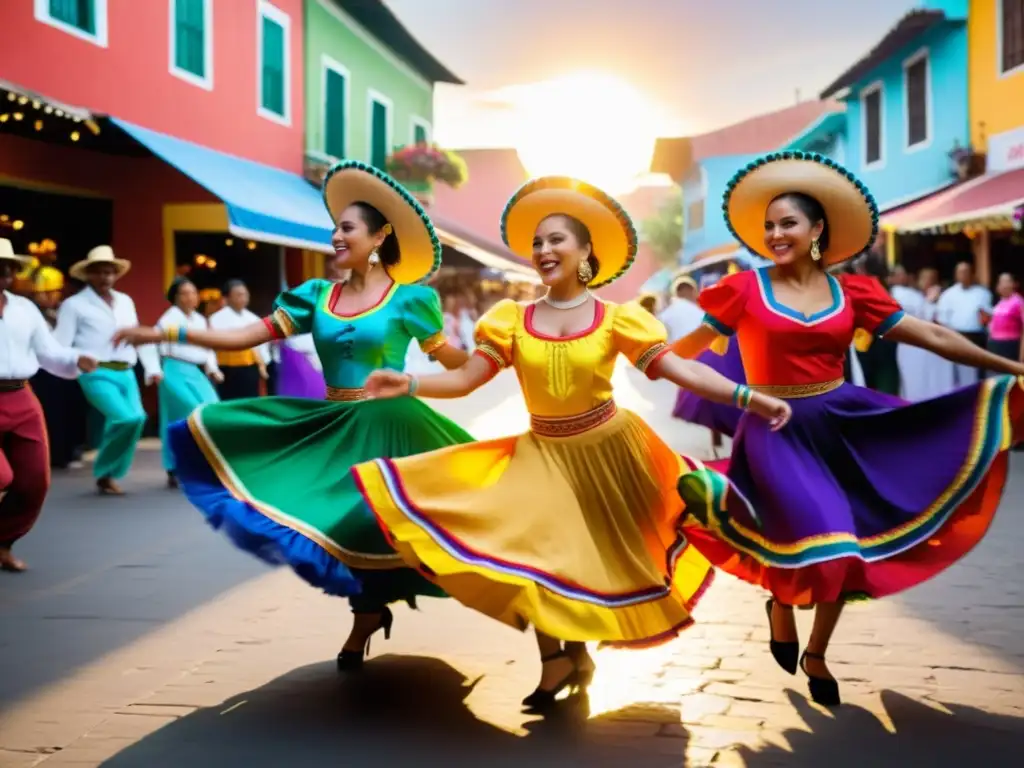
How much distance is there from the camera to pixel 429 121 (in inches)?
1191

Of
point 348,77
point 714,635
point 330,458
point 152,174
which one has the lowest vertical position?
point 714,635

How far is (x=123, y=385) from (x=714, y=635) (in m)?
6.56

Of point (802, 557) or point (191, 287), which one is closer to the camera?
point (802, 557)

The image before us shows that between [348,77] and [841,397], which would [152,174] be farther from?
[841,397]

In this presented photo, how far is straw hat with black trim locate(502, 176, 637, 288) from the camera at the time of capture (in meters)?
5.06

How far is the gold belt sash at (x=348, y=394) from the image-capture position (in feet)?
17.7

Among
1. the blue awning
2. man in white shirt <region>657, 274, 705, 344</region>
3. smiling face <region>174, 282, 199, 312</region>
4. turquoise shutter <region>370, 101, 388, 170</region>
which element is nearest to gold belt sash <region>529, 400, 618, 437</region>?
smiling face <region>174, 282, 199, 312</region>

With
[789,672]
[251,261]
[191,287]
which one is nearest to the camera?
[789,672]

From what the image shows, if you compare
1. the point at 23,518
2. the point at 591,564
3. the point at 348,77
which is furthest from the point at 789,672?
the point at 348,77

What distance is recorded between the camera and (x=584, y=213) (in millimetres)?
5082

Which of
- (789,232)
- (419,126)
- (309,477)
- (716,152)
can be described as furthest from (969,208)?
(716,152)

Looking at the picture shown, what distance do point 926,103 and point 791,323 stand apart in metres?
20.2

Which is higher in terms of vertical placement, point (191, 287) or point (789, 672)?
point (191, 287)

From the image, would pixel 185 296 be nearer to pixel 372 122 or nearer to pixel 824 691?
pixel 824 691
